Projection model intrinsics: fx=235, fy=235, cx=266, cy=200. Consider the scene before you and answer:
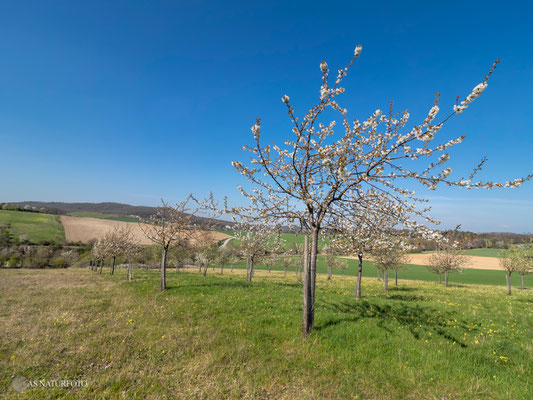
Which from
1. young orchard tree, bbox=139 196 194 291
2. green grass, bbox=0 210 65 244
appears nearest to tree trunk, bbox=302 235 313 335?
young orchard tree, bbox=139 196 194 291

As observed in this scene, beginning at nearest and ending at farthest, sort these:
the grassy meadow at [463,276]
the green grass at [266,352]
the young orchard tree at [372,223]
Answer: the green grass at [266,352]
the young orchard tree at [372,223]
the grassy meadow at [463,276]

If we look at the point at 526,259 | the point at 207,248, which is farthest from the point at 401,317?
the point at 526,259

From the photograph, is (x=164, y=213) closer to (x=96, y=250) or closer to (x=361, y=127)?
(x=361, y=127)

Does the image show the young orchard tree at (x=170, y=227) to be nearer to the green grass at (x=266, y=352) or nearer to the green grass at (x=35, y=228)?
the green grass at (x=266, y=352)

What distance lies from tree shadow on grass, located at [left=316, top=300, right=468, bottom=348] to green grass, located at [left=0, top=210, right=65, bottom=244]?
2816 inches

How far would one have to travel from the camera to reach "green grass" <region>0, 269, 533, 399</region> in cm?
508

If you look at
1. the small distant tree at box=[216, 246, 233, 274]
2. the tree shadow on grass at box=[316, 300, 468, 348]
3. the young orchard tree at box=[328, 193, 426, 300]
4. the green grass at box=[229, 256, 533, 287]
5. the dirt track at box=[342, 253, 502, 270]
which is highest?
the young orchard tree at box=[328, 193, 426, 300]

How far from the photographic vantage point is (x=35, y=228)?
209ft

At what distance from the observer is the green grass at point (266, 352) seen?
508 centimetres

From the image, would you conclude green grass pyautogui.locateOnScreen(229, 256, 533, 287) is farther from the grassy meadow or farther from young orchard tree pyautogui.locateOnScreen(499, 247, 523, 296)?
young orchard tree pyautogui.locateOnScreen(499, 247, 523, 296)

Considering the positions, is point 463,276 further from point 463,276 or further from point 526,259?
point 526,259

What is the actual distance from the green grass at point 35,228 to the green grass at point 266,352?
63.2 metres

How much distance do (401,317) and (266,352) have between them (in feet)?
21.1

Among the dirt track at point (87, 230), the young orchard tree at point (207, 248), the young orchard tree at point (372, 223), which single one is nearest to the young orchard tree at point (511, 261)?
the young orchard tree at point (372, 223)
